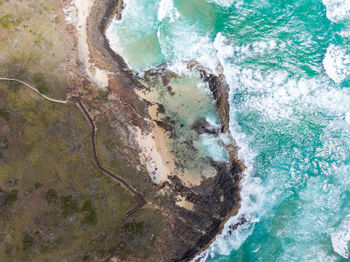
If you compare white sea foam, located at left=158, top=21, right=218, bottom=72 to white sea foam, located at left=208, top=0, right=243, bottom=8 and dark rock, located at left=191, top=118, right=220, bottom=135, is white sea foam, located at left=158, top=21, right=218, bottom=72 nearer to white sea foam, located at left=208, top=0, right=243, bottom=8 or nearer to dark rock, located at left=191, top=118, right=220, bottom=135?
white sea foam, located at left=208, top=0, right=243, bottom=8

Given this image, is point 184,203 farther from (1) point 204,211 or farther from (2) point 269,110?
(2) point 269,110

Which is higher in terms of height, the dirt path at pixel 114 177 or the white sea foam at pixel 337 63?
the white sea foam at pixel 337 63

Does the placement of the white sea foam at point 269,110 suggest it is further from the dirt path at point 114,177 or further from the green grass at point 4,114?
the green grass at point 4,114

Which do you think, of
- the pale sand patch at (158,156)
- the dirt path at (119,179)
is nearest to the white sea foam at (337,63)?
the pale sand patch at (158,156)

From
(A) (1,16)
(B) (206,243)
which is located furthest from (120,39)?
(B) (206,243)

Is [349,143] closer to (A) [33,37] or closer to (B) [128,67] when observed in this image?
(B) [128,67]

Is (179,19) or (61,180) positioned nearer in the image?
(61,180)
